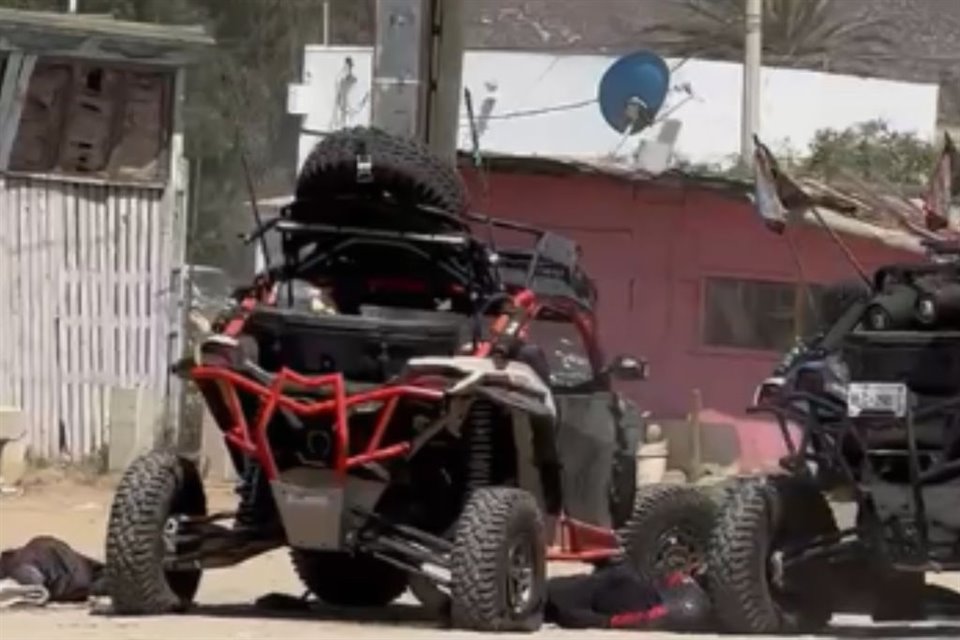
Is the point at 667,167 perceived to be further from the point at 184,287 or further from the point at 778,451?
the point at 184,287

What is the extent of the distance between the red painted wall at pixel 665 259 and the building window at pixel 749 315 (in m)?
0.12

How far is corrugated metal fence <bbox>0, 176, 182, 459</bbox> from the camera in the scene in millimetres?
22375

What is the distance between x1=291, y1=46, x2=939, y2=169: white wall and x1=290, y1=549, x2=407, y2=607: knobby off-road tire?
2105cm

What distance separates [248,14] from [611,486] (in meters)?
31.9

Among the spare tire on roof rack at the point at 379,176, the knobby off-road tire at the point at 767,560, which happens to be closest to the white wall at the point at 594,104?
the spare tire on roof rack at the point at 379,176

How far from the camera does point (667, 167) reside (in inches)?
1073

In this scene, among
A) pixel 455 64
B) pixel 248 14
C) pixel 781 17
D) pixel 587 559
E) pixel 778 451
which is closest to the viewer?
pixel 587 559

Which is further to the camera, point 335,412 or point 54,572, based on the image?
point 54,572

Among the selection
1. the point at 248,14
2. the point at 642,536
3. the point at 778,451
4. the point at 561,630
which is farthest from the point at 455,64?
the point at 248,14

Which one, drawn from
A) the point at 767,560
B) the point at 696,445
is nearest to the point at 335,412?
the point at 767,560

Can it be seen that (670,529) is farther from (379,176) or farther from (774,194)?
(379,176)

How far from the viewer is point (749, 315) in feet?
87.6

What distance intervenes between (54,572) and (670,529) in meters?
3.35

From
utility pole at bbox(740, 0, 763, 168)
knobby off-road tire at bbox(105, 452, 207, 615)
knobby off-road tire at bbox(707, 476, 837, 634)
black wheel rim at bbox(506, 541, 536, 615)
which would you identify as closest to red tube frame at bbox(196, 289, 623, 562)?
knobby off-road tire at bbox(105, 452, 207, 615)
